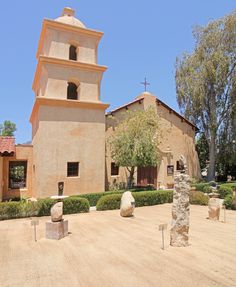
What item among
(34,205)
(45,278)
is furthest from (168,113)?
(45,278)

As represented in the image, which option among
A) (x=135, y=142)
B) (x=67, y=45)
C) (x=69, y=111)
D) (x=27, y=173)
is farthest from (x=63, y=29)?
(x=27, y=173)

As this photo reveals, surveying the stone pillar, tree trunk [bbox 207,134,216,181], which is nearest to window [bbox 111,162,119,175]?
tree trunk [bbox 207,134,216,181]

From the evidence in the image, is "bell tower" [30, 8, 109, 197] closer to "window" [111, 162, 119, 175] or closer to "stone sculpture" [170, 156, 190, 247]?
"window" [111, 162, 119, 175]

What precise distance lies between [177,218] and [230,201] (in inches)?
391

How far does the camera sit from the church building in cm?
1944

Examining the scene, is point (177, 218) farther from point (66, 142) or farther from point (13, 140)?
point (13, 140)

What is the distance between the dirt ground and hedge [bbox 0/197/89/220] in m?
1.68

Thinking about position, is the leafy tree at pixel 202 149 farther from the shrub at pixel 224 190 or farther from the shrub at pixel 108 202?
the shrub at pixel 108 202

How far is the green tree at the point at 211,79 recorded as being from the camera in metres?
27.7

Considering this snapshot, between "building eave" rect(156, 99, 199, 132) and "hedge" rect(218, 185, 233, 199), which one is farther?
"building eave" rect(156, 99, 199, 132)

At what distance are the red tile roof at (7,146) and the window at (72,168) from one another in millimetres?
4364

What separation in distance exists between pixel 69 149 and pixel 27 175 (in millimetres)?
4269

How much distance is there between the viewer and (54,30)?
20391 millimetres

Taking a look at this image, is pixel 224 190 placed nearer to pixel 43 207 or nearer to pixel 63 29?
pixel 43 207
